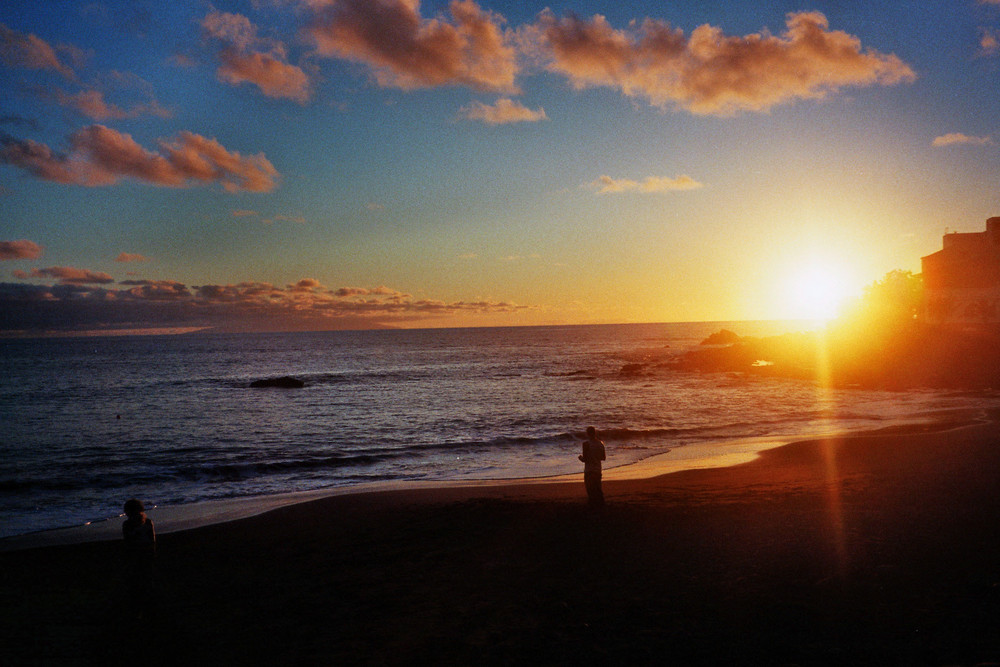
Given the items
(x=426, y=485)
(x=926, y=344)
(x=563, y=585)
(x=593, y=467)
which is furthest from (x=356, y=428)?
(x=926, y=344)

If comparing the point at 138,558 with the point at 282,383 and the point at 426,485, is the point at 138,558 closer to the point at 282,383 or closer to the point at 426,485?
the point at 426,485

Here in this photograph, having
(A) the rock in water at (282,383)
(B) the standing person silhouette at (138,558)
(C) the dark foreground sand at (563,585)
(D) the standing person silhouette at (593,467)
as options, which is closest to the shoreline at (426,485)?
(C) the dark foreground sand at (563,585)

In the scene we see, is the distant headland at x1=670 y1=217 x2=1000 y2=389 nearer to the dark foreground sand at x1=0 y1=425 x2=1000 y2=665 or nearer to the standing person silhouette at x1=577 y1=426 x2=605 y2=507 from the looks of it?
the dark foreground sand at x1=0 y1=425 x2=1000 y2=665

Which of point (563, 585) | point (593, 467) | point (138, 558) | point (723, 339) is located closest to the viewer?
point (138, 558)

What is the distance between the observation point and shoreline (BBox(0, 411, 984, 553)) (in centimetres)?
1505

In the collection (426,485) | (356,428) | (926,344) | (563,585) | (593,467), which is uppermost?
(926,344)

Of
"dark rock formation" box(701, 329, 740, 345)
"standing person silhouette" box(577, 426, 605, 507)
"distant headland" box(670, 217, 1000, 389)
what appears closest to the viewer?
"standing person silhouette" box(577, 426, 605, 507)

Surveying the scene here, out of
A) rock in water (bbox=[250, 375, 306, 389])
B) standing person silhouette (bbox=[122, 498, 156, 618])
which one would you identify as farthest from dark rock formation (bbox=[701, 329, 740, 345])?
standing person silhouette (bbox=[122, 498, 156, 618])

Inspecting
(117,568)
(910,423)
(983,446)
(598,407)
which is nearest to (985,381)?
(910,423)

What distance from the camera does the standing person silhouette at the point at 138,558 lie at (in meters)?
8.69

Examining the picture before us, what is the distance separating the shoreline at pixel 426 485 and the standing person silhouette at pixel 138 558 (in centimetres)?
656

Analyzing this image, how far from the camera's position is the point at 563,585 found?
30.2ft

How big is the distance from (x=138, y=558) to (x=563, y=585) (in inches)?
250

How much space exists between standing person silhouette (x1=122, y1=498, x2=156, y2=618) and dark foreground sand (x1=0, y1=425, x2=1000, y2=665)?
1.01 feet
